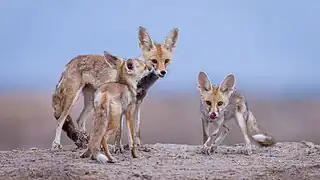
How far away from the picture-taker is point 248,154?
33.1ft

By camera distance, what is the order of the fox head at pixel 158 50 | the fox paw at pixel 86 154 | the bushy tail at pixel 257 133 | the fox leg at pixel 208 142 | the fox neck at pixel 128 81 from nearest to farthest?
1. the fox paw at pixel 86 154
2. the fox neck at pixel 128 81
3. the fox head at pixel 158 50
4. the fox leg at pixel 208 142
5. the bushy tail at pixel 257 133

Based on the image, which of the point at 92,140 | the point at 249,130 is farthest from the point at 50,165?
the point at 249,130

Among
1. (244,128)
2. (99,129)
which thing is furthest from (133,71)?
(244,128)

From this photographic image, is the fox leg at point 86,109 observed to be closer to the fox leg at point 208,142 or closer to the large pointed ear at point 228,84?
the fox leg at point 208,142

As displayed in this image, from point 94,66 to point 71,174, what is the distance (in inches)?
118

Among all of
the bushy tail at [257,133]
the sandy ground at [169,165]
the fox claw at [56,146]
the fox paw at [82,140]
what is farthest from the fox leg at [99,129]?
the bushy tail at [257,133]

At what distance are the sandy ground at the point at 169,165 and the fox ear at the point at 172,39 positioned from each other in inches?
57.9

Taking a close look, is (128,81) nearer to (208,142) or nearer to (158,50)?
(158,50)

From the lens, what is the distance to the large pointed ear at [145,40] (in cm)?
1031

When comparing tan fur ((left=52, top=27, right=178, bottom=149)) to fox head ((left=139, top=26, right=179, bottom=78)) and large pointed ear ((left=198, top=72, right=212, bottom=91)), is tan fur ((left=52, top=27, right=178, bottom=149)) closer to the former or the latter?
fox head ((left=139, top=26, right=179, bottom=78))

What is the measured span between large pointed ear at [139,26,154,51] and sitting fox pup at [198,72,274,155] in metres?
0.80

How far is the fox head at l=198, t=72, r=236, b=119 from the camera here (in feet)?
32.2

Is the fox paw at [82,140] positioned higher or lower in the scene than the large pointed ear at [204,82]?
lower

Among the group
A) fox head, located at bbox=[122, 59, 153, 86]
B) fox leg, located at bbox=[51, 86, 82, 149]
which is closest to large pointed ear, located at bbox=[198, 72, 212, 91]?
fox head, located at bbox=[122, 59, 153, 86]
